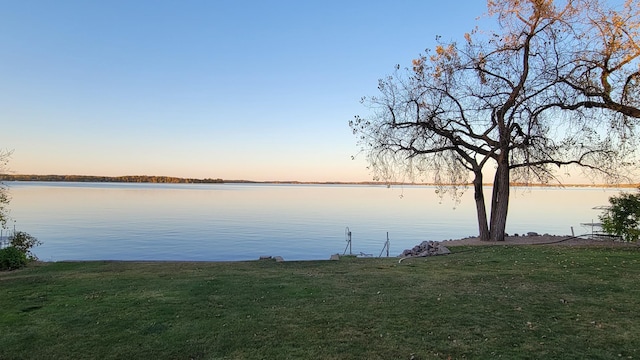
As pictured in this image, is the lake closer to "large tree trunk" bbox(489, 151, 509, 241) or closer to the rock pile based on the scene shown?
"large tree trunk" bbox(489, 151, 509, 241)

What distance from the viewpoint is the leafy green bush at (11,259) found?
451 inches

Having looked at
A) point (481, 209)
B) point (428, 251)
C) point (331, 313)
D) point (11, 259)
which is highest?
point (481, 209)

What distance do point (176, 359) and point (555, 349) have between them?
4.50 metres

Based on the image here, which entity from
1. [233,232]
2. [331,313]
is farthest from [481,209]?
[233,232]

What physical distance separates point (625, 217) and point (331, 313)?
12318mm

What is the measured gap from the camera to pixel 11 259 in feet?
37.7

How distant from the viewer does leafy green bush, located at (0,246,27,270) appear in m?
11.4

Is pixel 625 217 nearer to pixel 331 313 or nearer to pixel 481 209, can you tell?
pixel 481 209

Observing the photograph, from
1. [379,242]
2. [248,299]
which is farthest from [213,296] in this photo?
[379,242]

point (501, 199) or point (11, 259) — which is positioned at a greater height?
point (501, 199)

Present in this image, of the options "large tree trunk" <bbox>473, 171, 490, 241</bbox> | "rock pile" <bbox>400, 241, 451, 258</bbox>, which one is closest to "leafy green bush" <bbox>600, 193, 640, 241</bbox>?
"large tree trunk" <bbox>473, 171, 490, 241</bbox>

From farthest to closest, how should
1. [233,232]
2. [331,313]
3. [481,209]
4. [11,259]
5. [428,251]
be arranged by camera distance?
[233,232]
[481,209]
[428,251]
[11,259]
[331,313]

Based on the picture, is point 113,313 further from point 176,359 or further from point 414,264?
point 414,264

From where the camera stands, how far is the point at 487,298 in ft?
→ 23.7
